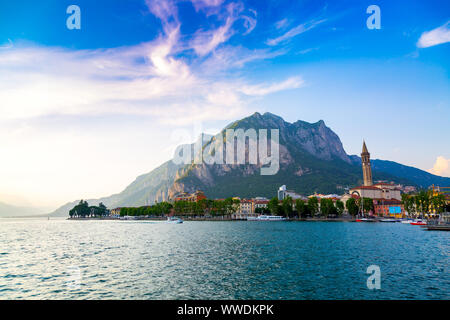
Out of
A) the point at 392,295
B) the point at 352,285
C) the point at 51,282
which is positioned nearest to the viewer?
the point at 392,295

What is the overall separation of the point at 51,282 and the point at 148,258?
13.8m

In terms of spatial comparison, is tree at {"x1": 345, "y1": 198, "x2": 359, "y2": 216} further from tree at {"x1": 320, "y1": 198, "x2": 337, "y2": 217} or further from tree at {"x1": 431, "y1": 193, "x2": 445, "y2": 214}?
tree at {"x1": 431, "y1": 193, "x2": 445, "y2": 214}

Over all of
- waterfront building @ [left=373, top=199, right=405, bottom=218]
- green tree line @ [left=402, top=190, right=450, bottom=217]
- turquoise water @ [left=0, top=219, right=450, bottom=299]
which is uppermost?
green tree line @ [left=402, top=190, right=450, bottom=217]

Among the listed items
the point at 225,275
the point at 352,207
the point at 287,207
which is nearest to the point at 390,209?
the point at 352,207

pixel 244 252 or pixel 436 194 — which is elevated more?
pixel 436 194

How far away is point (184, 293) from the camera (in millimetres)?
22906

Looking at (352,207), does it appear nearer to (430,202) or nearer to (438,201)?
(430,202)

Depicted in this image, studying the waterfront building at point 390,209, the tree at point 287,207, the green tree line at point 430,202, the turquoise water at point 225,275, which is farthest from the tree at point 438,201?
the turquoise water at point 225,275

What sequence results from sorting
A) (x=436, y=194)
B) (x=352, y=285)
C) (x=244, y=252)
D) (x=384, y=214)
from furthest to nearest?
(x=384, y=214) < (x=436, y=194) < (x=244, y=252) < (x=352, y=285)

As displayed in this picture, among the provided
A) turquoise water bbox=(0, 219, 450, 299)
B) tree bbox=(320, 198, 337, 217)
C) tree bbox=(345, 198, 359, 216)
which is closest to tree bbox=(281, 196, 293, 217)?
tree bbox=(320, 198, 337, 217)

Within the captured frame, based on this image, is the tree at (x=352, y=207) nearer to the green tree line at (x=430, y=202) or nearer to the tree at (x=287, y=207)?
the green tree line at (x=430, y=202)
